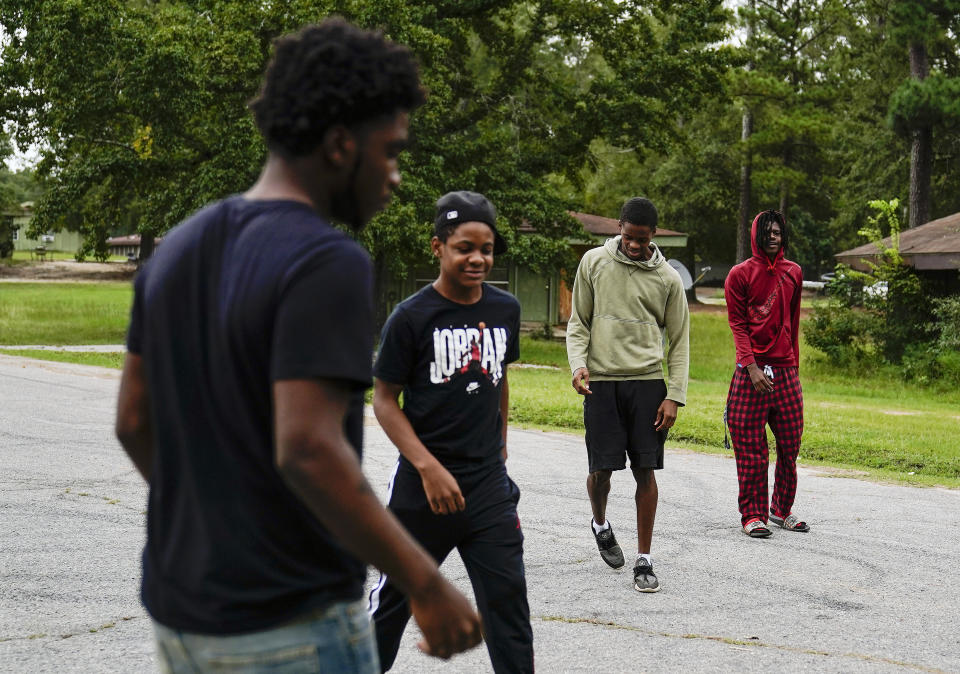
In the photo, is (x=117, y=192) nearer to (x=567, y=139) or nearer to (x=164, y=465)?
(x=567, y=139)

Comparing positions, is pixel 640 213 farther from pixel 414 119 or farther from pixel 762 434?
pixel 414 119

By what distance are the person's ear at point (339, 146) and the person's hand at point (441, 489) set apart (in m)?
1.88

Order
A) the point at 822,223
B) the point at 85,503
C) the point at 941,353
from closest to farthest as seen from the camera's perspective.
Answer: the point at 85,503 → the point at 941,353 → the point at 822,223

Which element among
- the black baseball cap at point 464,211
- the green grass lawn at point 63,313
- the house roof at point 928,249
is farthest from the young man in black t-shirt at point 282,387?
the house roof at point 928,249

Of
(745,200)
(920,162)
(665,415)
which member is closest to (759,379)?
(665,415)

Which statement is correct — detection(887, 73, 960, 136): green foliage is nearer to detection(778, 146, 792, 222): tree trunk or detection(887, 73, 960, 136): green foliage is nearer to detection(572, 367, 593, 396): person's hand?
detection(778, 146, 792, 222): tree trunk

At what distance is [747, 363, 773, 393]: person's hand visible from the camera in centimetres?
735

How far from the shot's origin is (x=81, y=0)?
21812 millimetres

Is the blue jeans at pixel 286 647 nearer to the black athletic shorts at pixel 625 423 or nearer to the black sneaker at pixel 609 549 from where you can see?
the black athletic shorts at pixel 625 423

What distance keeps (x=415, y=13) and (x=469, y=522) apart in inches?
799

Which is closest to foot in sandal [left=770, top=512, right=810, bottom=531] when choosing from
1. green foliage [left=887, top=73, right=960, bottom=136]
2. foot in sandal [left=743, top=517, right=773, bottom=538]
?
foot in sandal [left=743, top=517, right=773, bottom=538]

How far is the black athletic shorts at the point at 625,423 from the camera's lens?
604 centimetres

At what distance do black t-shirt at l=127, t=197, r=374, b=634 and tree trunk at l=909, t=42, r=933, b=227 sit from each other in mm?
30926

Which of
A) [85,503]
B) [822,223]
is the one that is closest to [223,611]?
[85,503]
